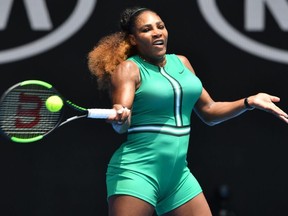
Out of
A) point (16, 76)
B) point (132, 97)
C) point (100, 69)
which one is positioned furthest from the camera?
point (16, 76)

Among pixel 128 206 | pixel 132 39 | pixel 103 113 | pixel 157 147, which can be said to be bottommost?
pixel 128 206

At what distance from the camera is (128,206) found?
453 centimetres

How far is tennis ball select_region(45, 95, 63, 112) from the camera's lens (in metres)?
4.52

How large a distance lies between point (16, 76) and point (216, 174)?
1628 millimetres

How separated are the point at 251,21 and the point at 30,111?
2537 mm

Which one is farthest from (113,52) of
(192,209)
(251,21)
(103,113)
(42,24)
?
(251,21)

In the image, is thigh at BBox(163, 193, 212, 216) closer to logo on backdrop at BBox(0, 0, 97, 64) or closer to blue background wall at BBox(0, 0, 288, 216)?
blue background wall at BBox(0, 0, 288, 216)

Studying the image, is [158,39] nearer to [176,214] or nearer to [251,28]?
[176,214]

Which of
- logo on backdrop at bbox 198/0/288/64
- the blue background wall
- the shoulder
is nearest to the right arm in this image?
the shoulder

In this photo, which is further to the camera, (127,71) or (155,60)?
(155,60)

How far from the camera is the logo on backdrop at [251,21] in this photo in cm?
659

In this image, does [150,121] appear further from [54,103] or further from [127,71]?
[54,103]

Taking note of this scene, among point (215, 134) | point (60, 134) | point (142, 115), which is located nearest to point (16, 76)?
point (60, 134)

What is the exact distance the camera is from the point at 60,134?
6520 millimetres
